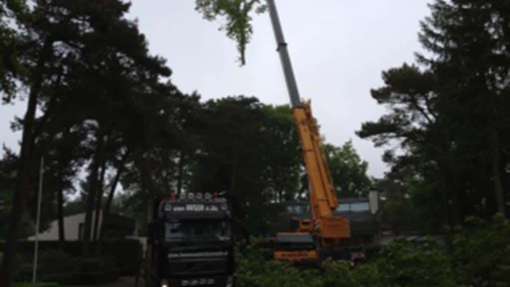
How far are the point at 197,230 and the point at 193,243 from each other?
408mm

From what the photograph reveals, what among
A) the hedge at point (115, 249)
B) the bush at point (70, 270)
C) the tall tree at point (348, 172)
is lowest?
the bush at point (70, 270)

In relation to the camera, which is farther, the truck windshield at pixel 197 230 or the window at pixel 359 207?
the window at pixel 359 207

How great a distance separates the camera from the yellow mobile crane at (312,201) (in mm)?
21297

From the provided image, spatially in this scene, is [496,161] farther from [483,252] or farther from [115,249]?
[483,252]

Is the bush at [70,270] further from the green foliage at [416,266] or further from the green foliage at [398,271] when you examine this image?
the green foliage at [416,266]

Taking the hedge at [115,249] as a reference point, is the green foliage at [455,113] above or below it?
above

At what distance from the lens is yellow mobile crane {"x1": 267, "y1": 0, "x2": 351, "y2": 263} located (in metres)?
21.3

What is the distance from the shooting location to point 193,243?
1706 centimetres

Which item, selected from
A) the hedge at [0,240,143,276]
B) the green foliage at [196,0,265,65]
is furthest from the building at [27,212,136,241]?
the green foliage at [196,0,265,65]

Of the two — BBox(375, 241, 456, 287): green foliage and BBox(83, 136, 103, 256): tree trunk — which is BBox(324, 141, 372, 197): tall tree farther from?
BBox(375, 241, 456, 287): green foliage

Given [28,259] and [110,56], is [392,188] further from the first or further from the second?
[110,56]

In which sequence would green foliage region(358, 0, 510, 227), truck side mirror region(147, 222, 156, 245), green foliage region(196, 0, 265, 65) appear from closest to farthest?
green foliage region(196, 0, 265, 65) < truck side mirror region(147, 222, 156, 245) < green foliage region(358, 0, 510, 227)

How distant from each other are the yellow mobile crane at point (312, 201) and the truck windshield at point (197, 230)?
512 centimetres

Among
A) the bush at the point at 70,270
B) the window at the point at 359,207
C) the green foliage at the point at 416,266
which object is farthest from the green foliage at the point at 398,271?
the window at the point at 359,207
